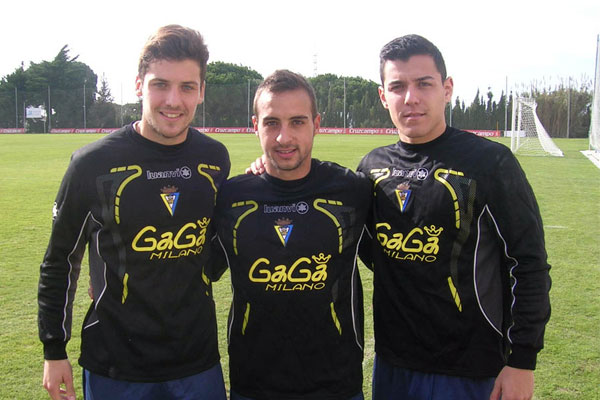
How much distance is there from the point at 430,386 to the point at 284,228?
97 cm

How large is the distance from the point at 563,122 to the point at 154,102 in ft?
171

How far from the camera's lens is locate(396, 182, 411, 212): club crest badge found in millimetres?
2609

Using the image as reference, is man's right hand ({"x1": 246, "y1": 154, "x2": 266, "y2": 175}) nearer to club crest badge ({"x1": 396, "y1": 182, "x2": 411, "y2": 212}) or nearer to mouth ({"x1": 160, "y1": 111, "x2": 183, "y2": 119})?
mouth ({"x1": 160, "y1": 111, "x2": 183, "y2": 119})

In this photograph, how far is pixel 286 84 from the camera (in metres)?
2.69

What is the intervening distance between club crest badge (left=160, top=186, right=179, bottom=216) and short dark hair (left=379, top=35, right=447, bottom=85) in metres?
1.15

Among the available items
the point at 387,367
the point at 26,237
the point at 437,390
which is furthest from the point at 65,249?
the point at 26,237

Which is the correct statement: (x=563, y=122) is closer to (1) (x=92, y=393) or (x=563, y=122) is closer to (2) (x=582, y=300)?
(2) (x=582, y=300)

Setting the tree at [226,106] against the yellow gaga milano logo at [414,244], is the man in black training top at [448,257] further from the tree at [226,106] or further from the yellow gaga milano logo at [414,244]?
the tree at [226,106]

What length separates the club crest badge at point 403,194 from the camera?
103 inches

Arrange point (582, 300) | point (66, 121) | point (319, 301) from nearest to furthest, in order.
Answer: point (319, 301), point (582, 300), point (66, 121)

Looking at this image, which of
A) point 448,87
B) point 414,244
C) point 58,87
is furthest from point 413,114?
point 58,87

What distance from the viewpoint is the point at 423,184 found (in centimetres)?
258

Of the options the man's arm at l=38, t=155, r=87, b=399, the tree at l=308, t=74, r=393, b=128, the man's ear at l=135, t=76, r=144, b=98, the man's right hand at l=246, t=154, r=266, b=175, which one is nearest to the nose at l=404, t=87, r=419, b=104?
the man's right hand at l=246, t=154, r=266, b=175

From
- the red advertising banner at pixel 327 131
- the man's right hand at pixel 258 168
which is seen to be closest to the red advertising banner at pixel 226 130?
the red advertising banner at pixel 327 131
